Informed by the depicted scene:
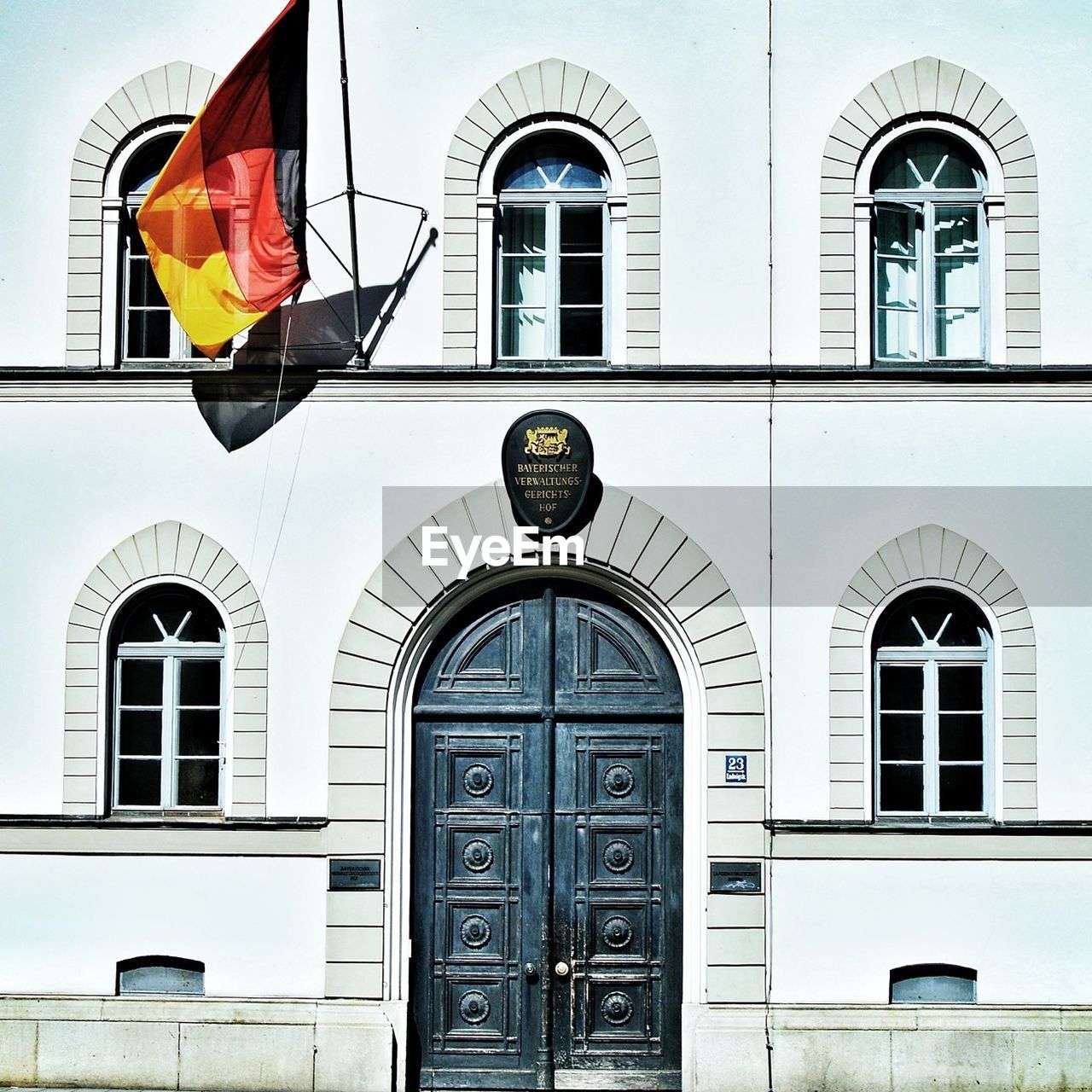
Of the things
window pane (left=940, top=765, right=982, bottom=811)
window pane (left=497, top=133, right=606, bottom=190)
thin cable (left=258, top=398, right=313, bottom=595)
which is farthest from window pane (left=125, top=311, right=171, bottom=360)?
window pane (left=940, top=765, right=982, bottom=811)

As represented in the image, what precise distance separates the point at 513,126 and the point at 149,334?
3.18 meters

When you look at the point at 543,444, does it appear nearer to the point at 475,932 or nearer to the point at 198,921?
the point at 475,932

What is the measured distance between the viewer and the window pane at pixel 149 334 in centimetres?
1088

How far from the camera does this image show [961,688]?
34.4 ft

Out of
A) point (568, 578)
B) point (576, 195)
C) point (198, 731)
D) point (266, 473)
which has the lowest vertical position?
point (198, 731)

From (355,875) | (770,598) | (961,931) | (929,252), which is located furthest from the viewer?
(929,252)

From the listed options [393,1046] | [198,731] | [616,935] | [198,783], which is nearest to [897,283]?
[616,935]

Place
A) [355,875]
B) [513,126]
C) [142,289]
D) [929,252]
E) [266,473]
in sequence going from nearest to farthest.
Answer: [355,875]
[266,473]
[513,126]
[929,252]
[142,289]

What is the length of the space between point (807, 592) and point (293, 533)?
3801 millimetres

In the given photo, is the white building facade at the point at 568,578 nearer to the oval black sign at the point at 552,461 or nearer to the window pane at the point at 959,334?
the window pane at the point at 959,334

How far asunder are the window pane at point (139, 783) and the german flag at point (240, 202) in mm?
3111

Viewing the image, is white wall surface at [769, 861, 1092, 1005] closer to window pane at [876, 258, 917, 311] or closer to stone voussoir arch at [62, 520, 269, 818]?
window pane at [876, 258, 917, 311]

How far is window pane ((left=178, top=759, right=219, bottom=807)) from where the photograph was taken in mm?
10562

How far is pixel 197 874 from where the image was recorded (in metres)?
10.3
